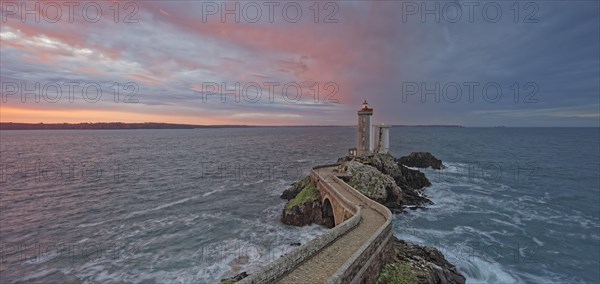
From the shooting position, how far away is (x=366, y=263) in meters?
14.0

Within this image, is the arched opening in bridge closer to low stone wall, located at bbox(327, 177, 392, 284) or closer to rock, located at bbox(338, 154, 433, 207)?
rock, located at bbox(338, 154, 433, 207)

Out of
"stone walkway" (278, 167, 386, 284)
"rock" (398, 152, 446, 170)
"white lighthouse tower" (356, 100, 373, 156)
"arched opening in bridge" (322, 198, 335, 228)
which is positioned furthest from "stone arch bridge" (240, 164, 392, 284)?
"rock" (398, 152, 446, 170)

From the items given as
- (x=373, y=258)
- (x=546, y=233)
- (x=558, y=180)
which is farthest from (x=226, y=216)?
(x=558, y=180)

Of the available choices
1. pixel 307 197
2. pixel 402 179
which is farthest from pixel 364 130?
pixel 307 197

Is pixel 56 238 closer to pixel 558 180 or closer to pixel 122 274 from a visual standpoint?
pixel 122 274

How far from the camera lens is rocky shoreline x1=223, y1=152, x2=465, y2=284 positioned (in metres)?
16.4

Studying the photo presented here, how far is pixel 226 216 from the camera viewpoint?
32.9m

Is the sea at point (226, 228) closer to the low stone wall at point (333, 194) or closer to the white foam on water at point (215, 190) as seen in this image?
the white foam on water at point (215, 190)

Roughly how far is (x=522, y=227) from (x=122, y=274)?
3704cm

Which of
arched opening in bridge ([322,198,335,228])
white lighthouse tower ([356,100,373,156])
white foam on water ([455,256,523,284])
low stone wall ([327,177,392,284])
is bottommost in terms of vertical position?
white foam on water ([455,256,523,284])

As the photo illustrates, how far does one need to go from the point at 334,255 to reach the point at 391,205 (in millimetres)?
20258

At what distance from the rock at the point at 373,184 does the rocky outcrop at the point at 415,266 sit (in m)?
11.2

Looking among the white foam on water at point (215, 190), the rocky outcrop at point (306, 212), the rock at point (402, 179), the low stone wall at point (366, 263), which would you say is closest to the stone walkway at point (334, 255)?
the low stone wall at point (366, 263)

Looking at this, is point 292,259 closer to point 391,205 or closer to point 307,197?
point 307,197
